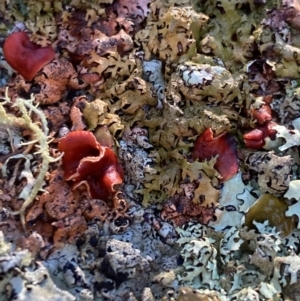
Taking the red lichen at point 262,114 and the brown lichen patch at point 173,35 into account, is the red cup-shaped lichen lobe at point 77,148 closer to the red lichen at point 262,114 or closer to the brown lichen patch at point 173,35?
the brown lichen patch at point 173,35

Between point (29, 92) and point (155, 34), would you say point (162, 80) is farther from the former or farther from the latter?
point (29, 92)

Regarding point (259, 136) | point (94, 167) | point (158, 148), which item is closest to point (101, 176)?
point (94, 167)

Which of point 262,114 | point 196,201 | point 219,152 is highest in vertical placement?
point 262,114

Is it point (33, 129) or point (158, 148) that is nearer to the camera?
point (33, 129)

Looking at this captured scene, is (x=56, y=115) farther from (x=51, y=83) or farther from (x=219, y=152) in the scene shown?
(x=219, y=152)

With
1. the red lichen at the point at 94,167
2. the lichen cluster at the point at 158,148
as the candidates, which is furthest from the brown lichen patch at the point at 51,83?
the red lichen at the point at 94,167

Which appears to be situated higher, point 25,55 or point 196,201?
point 25,55

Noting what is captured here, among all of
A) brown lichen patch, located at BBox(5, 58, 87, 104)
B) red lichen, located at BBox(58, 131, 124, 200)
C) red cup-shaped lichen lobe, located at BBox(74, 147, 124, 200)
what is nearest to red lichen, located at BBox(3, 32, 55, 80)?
brown lichen patch, located at BBox(5, 58, 87, 104)
